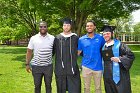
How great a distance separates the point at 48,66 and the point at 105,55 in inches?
55.1

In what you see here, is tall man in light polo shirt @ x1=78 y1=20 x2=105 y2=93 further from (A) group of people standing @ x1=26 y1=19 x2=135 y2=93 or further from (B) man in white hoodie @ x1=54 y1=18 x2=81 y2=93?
(B) man in white hoodie @ x1=54 y1=18 x2=81 y2=93

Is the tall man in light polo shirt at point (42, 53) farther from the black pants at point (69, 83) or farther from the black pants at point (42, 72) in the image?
the black pants at point (69, 83)

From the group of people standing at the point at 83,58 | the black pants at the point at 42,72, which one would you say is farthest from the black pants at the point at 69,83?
the black pants at the point at 42,72

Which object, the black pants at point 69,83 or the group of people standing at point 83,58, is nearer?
the group of people standing at point 83,58

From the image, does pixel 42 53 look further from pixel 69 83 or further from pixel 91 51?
pixel 91 51

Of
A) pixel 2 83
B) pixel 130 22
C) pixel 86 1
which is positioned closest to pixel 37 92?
pixel 2 83

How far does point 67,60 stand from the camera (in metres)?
7.63

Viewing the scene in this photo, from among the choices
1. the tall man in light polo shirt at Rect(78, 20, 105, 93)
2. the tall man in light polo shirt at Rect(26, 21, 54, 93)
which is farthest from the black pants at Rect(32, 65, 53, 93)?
the tall man in light polo shirt at Rect(78, 20, 105, 93)

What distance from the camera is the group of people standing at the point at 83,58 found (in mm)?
7199

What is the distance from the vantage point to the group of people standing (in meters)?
7.20

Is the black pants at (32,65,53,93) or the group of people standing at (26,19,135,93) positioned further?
the black pants at (32,65,53,93)

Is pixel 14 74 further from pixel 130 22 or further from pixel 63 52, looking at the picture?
pixel 130 22

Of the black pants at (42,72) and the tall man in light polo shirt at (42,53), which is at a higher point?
the tall man in light polo shirt at (42,53)

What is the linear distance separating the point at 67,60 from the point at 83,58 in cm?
38
